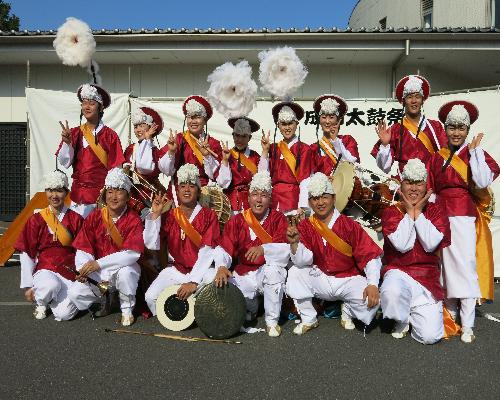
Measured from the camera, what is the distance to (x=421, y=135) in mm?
4477

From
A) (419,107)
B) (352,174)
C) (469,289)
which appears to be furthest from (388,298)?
(419,107)

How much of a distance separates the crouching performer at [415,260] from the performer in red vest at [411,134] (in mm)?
622

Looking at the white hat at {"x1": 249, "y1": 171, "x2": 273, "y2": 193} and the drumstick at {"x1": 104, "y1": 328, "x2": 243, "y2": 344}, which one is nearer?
the drumstick at {"x1": 104, "y1": 328, "x2": 243, "y2": 344}

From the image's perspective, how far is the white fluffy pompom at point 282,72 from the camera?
4.70m

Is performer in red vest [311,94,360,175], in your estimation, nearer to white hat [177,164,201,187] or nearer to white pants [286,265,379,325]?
white pants [286,265,379,325]

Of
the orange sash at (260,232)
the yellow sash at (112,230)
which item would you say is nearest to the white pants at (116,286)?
the yellow sash at (112,230)

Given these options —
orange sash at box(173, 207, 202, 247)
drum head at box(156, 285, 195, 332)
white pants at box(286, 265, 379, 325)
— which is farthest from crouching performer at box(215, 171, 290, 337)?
drum head at box(156, 285, 195, 332)

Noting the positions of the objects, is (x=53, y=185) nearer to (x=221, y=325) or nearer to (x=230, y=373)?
(x=221, y=325)

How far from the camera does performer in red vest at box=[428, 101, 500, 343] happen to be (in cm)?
396

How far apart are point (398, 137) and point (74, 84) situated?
7385 mm

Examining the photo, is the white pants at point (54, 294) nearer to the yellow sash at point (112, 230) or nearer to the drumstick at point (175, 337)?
the drumstick at point (175, 337)

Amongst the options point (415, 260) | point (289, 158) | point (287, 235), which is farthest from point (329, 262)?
point (289, 158)

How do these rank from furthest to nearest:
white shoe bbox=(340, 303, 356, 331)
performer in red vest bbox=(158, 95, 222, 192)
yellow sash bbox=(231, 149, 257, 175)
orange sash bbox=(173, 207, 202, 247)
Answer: yellow sash bbox=(231, 149, 257, 175)
performer in red vest bbox=(158, 95, 222, 192)
orange sash bbox=(173, 207, 202, 247)
white shoe bbox=(340, 303, 356, 331)

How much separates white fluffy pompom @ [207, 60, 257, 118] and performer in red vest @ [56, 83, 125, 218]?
3.95 ft
